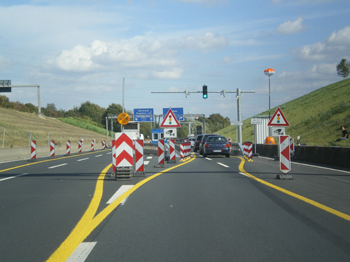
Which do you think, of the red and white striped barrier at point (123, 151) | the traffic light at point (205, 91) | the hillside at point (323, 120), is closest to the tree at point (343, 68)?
the hillside at point (323, 120)

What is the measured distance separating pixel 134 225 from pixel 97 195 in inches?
118

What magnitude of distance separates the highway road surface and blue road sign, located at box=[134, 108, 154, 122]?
4649 cm

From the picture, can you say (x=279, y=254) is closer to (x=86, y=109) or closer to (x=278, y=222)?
(x=278, y=222)

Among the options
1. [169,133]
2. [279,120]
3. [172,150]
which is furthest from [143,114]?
[279,120]

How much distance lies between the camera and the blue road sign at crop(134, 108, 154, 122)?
56188mm

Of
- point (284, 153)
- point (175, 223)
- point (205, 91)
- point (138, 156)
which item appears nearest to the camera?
point (175, 223)

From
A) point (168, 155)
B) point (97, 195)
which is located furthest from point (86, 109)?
point (97, 195)

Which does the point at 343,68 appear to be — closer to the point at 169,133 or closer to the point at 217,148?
the point at 217,148

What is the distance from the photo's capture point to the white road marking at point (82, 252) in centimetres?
408

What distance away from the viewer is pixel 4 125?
51938 mm

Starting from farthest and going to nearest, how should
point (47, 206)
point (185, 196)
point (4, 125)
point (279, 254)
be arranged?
point (4, 125) < point (185, 196) < point (47, 206) < point (279, 254)

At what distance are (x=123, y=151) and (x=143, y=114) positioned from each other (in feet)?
149

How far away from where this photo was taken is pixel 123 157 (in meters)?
11.3

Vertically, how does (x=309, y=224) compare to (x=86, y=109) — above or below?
below
